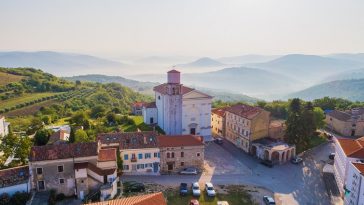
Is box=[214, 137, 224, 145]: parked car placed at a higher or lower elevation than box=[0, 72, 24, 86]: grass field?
lower

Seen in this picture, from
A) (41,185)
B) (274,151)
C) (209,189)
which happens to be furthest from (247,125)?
(41,185)

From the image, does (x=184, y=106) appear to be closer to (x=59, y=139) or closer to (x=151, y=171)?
(x=151, y=171)

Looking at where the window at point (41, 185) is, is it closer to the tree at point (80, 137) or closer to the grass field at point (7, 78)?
the tree at point (80, 137)

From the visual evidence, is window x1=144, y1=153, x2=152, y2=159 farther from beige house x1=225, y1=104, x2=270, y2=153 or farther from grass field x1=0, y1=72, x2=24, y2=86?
grass field x1=0, y1=72, x2=24, y2=86

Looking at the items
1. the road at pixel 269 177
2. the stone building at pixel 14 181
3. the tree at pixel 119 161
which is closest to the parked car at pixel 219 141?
the road at pixel 269 177

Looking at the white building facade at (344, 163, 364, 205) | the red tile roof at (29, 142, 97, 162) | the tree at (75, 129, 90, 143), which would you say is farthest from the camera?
the tree at (75, 129, 90, 143)

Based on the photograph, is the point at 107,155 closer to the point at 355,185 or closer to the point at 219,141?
the point at 219,141

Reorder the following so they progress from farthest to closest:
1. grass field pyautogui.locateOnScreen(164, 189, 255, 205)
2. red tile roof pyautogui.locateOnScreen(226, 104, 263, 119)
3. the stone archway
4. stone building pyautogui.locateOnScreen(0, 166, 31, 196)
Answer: red tile roof pyautogui.locateOnScreen(226, 104, 263, 119) → the stone archway → grass field pyautogui.locateOnScreen(164, 189, 255, 205) → stone building pyautogui.locateOnScreen(0, 166, 31, 196)

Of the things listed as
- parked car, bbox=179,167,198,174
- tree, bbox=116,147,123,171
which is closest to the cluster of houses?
parked car, bbox=179,167,198,174
